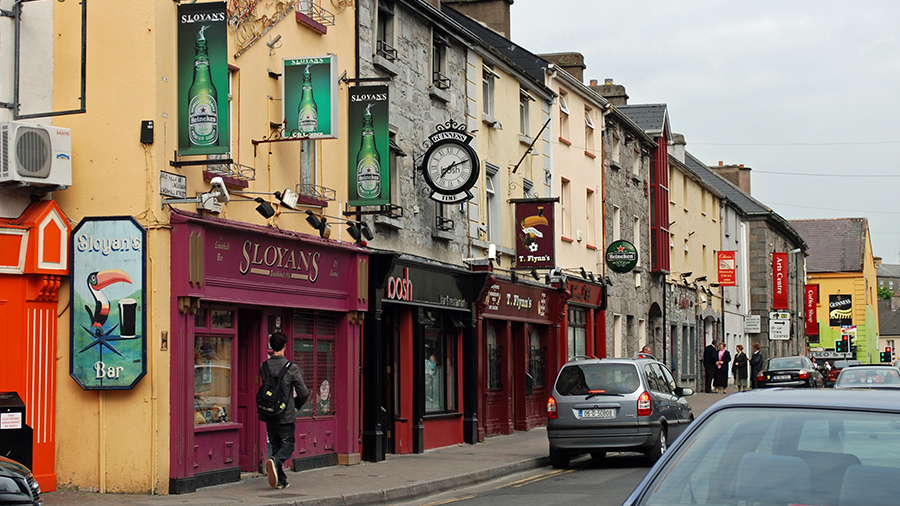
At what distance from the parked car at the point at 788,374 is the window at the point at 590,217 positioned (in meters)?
7.60

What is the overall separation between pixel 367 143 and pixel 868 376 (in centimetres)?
1156

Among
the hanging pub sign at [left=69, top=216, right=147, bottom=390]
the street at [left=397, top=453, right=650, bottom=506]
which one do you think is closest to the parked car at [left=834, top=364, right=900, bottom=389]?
the street at [left=397, top=453, right=650, bottom=506]

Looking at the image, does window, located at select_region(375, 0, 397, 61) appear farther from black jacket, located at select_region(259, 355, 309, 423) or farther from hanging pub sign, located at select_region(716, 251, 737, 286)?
hanging pub sign, located at select_region(716, 251, 737, 286)

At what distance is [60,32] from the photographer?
13.5 meters

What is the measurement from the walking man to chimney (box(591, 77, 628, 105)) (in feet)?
99.6

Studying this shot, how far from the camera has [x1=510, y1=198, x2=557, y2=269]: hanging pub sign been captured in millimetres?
24953

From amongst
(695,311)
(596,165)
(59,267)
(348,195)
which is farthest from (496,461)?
(695,311)

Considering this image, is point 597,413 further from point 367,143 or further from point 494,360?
point 494,360

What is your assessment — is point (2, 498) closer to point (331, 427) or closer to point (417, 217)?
point (331, 427)

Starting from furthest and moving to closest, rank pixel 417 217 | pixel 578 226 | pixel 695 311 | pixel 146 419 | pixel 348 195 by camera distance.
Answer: pixel 695 311
pixel 578 226
pixel 417 217
pixel 348 195
pixel 146 419

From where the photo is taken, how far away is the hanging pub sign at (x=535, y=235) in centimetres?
2495

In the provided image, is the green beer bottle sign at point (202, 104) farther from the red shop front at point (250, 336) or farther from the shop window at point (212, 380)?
the shop window at point (212, 380)

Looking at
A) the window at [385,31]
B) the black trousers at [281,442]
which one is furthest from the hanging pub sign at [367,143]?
the black trousers at [281,442]

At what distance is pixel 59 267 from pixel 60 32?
2.93 metres
